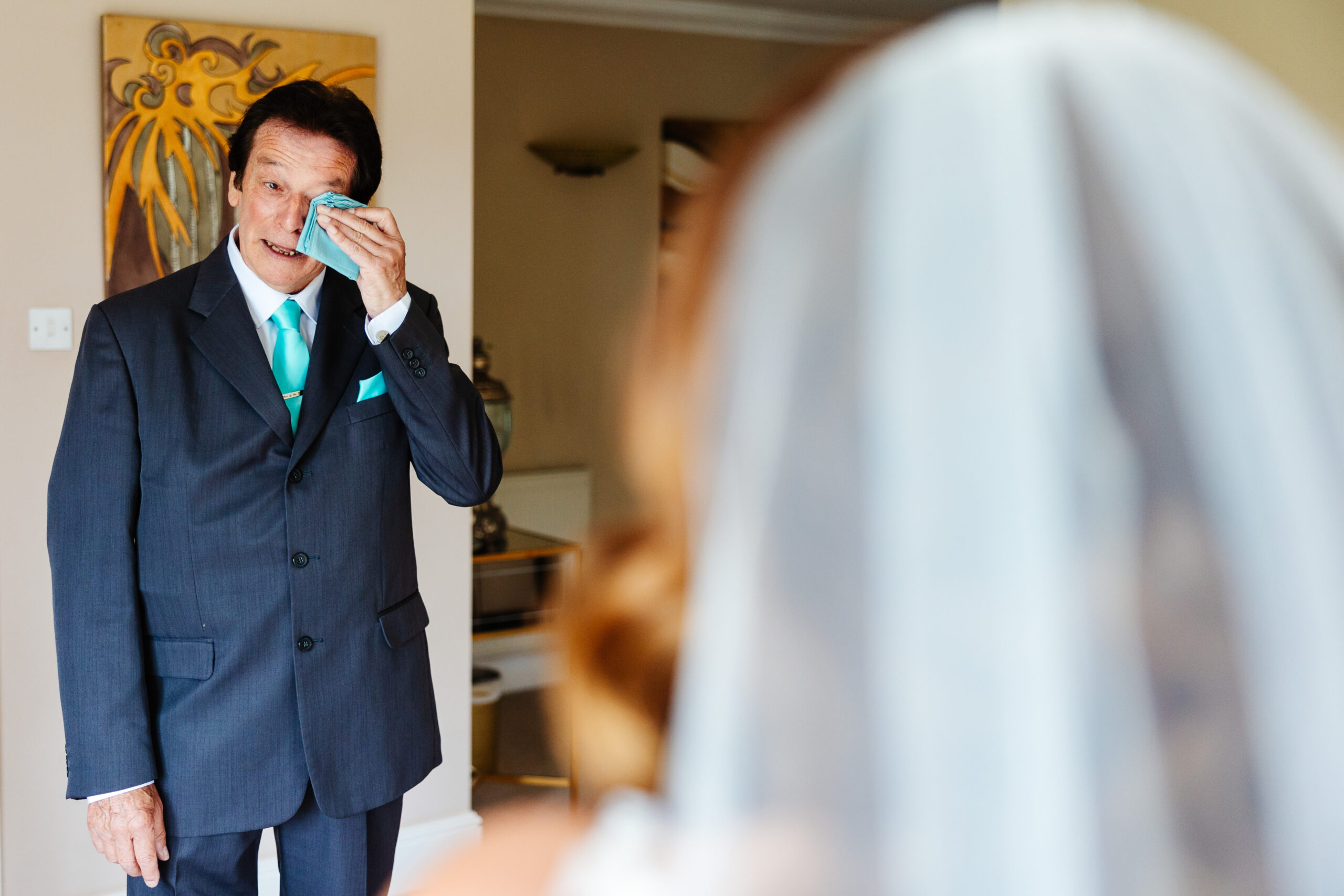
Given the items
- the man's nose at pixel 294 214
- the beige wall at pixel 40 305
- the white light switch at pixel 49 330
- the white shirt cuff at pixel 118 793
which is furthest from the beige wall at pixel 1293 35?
the white light switch at pixel 49 330

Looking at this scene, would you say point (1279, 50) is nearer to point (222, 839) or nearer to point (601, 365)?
point (222, 839)

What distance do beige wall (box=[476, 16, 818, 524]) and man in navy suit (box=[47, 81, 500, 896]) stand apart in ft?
10.4

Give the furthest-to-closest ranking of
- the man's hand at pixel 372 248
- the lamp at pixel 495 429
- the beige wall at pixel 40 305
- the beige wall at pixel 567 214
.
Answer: the beige wall at pixel 567 214
the lamp at pixel 495 429
the beige wall at pixel 40 305
the man's hand at pixel 372 248

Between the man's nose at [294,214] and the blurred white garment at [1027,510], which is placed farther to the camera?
the man's nose at [294,214]

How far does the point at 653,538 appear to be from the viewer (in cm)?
44

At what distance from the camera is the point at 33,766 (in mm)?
2559

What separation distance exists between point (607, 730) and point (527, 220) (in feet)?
15.8

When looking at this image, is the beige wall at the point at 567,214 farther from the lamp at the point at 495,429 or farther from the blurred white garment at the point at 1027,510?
the blurred white garment at the point at 1027,510

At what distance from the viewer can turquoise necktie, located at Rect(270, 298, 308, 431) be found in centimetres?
165

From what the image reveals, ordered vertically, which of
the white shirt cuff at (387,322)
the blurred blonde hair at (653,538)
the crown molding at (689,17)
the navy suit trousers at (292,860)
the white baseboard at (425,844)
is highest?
the crown molding at (689,17)

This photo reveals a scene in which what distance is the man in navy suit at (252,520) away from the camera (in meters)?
1.56

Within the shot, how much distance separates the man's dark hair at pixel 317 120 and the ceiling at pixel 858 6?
4.24m

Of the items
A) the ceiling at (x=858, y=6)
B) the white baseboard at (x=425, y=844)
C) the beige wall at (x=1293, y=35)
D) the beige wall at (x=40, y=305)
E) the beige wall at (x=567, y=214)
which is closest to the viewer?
the beige wall at (x=1293, y=35)

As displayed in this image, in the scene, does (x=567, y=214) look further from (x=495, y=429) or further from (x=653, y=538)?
(x=653, y=538)
